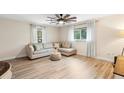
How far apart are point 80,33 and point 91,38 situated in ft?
2.82

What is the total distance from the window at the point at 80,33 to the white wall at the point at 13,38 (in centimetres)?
273

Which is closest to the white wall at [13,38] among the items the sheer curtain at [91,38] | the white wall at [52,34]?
the white wall at [52,34]

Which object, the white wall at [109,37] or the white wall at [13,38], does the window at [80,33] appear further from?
the white wall at [13,38]

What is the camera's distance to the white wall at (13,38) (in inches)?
151

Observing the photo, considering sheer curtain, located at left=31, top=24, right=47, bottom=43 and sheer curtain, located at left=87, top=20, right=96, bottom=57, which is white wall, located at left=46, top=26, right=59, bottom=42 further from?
sheer curtain, located at left=87, top=20, right=96, bottom=57

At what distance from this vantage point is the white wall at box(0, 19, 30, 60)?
3834 millimetres

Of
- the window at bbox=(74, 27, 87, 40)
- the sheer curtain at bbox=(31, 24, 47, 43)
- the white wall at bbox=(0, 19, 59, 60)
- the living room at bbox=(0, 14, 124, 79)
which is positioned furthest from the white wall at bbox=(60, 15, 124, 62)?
the white wall at bbox=(0, 19, 59, 60)

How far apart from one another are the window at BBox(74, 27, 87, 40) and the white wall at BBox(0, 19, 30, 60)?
2729 millimetres

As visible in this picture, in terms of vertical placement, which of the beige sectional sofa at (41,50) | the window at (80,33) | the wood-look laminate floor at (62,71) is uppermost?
the window at (80,33)
